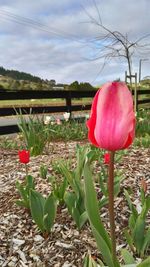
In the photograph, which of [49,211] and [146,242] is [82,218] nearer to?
[49,211]

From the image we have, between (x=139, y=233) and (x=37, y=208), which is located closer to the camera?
(x=139, y=233)

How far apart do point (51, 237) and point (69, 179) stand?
1.52 ft

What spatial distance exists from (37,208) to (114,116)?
1875mm

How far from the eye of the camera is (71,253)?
3166mm

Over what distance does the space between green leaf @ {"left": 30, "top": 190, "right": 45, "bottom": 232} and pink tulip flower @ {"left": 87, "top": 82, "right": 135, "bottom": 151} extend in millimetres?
1782

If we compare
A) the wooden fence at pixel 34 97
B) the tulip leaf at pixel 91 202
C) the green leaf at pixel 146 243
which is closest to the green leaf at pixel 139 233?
the green leaf at pixel 146 243

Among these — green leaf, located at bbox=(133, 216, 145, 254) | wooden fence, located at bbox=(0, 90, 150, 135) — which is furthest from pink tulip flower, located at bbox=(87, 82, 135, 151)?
wooden fence, located at bbox=(0, 90, 150, 135)

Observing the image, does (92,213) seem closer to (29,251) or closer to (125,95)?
(125,95)

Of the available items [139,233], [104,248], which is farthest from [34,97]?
[104,248]

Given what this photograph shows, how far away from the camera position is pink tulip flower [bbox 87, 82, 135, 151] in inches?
58.4

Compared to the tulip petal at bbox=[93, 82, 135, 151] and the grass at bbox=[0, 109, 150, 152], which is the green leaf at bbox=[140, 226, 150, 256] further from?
the grass at bbox=[0, 109, 150, 152]

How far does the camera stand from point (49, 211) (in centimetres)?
323

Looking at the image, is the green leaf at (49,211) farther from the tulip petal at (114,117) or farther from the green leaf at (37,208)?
the tulip petal at (114,117)

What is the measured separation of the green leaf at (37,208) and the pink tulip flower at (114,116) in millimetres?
1782
